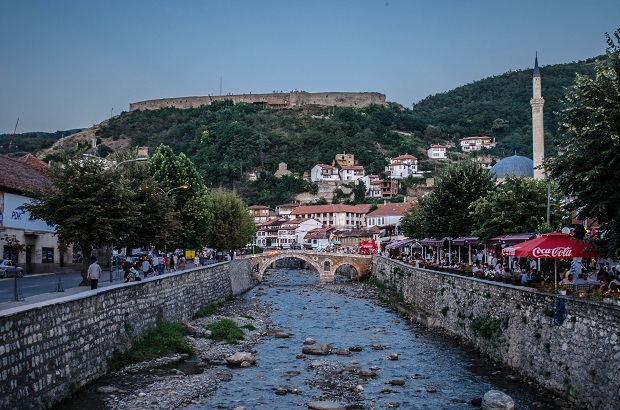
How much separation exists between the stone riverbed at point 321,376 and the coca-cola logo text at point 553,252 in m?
4.12

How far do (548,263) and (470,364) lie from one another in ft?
22.4

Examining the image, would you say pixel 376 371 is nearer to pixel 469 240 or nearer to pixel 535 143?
pixel 469 240

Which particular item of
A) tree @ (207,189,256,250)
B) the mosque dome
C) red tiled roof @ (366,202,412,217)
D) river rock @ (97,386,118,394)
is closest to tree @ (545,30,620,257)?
river rock @ (97,386,118,394)

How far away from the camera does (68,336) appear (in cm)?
1748

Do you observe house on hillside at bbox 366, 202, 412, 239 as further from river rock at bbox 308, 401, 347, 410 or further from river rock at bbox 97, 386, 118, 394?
river rock at bbox 97, 386, 118, 394

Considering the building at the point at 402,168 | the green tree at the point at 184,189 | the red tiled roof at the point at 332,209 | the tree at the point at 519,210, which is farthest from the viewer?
the building at the point at 402,168

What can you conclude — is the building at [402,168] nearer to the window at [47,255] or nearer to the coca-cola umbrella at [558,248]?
the window at [47,255]

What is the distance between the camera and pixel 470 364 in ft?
80.1

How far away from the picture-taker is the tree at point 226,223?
68188 millimetres

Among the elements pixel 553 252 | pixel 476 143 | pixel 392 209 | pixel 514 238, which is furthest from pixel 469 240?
pixel 476 143

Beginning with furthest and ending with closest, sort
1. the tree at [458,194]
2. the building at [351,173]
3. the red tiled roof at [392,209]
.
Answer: the building at [351,173] → the red tiled roof at [392,209] → the tree at [458,194]

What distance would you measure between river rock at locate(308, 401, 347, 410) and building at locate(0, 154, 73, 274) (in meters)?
21.9

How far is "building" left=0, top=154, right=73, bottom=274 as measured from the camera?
37375mm

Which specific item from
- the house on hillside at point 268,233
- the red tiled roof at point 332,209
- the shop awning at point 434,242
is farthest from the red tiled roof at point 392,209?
the shop awning at point 434,242
